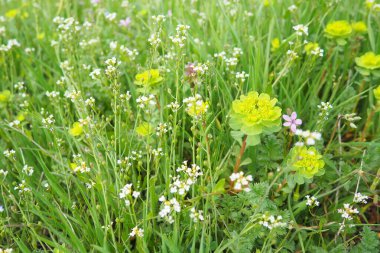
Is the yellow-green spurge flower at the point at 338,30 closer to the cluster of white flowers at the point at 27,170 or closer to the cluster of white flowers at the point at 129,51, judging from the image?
the cluster of white flowers at the point at 129,51

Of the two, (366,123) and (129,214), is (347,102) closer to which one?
(366,123)

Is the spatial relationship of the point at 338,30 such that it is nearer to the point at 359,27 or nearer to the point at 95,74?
the point at 359,27

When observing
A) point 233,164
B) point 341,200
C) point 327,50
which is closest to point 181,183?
point 233,164

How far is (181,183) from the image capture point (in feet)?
5.22

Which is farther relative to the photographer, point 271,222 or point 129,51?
point 129,51

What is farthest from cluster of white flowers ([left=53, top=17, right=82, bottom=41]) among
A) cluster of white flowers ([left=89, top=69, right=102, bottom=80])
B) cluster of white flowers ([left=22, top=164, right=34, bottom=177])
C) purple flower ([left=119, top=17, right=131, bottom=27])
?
cluster of white flowers ([left=22, top=164, right=34, bottom=177])

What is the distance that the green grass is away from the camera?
1682 millimetres

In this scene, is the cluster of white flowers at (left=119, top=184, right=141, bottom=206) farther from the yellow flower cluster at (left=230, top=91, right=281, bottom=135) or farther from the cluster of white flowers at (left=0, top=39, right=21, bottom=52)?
the cluster of white flowers at (left=0, top=39, right=21, bottom=52)

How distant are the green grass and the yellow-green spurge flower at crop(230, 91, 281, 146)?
14cm

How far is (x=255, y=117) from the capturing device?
1.62 m

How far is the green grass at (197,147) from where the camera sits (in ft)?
5.52

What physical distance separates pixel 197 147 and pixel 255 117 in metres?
0.48

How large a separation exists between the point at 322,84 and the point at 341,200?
26.8 inches


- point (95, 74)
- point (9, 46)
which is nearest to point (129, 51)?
point (95, 74)
